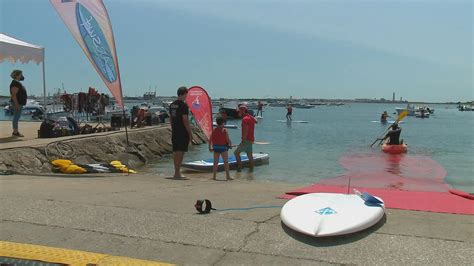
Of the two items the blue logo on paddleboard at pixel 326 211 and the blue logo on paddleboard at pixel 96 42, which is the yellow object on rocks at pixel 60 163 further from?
the blue logo on paddleboard at pixel 326 211

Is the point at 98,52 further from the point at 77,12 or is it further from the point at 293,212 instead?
the point at 293,212

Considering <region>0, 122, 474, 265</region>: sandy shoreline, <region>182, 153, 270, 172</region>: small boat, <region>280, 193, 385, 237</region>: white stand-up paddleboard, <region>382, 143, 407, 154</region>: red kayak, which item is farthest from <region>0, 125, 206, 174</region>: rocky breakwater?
<region>382, 143, 407, 154</region>: red kayak

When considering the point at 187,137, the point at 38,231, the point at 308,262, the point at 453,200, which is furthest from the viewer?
the point at 187,137

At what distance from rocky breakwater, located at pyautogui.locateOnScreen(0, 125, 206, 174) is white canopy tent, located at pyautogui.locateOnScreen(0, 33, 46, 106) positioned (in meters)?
2.40

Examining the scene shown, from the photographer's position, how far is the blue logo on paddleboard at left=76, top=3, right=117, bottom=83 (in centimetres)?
975

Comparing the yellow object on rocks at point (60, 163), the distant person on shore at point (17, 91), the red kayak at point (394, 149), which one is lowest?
the red kayak at point (394, 149)

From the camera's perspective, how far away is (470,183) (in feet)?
42.4

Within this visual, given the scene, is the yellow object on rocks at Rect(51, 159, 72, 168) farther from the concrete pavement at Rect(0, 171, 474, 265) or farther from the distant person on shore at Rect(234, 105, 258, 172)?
the distant person on shore at Rect(234, 105, 258, 172)

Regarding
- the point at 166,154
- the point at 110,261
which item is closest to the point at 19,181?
the point at 110,261

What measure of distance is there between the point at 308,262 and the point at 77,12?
7.72m

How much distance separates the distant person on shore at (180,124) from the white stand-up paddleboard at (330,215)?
4.39m

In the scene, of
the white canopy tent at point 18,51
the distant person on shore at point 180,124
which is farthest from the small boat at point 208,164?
the white canopy tent at point 18,51

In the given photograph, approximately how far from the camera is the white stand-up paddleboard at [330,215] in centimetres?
450

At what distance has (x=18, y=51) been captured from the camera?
12.7 m
